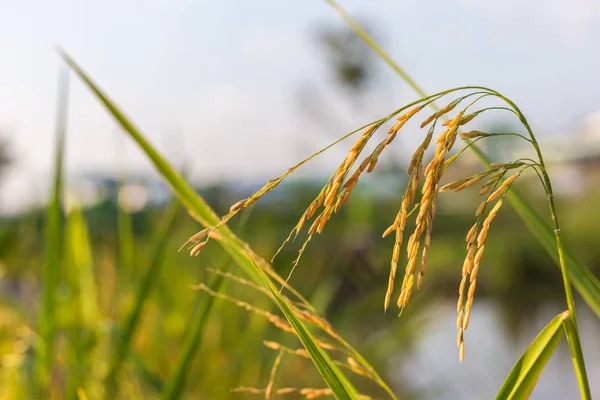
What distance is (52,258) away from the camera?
75 centimetres

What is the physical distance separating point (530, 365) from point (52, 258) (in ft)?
1.92

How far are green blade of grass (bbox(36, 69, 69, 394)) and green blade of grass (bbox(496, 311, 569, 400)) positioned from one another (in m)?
0.54

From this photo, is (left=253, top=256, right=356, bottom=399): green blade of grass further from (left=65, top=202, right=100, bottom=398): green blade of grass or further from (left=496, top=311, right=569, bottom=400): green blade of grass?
(left=65, top=202, right=100, bottom=398): green blade of grass

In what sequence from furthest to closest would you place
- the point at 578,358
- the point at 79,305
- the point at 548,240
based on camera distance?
the point at 79,305, the point at 548,240, the point at 578,358

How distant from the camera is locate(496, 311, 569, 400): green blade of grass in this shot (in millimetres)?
326

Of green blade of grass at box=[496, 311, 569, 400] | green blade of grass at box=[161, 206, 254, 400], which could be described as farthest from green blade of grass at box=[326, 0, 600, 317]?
green blade of grass at box=[161, 206, 254, 400]

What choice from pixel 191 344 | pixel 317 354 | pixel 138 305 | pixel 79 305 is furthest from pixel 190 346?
pixel 79 305

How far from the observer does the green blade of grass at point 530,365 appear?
0.33 m

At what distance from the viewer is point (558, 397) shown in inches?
131

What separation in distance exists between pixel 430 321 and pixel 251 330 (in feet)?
2.27

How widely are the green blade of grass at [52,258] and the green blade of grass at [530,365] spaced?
21.4 inches

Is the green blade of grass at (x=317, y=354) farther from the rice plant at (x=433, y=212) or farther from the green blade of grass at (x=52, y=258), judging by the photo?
the green blade of grass at (x=52, y=258)

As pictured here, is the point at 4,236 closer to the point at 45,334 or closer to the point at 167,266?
the point at 167,266

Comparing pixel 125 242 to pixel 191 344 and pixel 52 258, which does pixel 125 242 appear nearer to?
pixel 52 258
